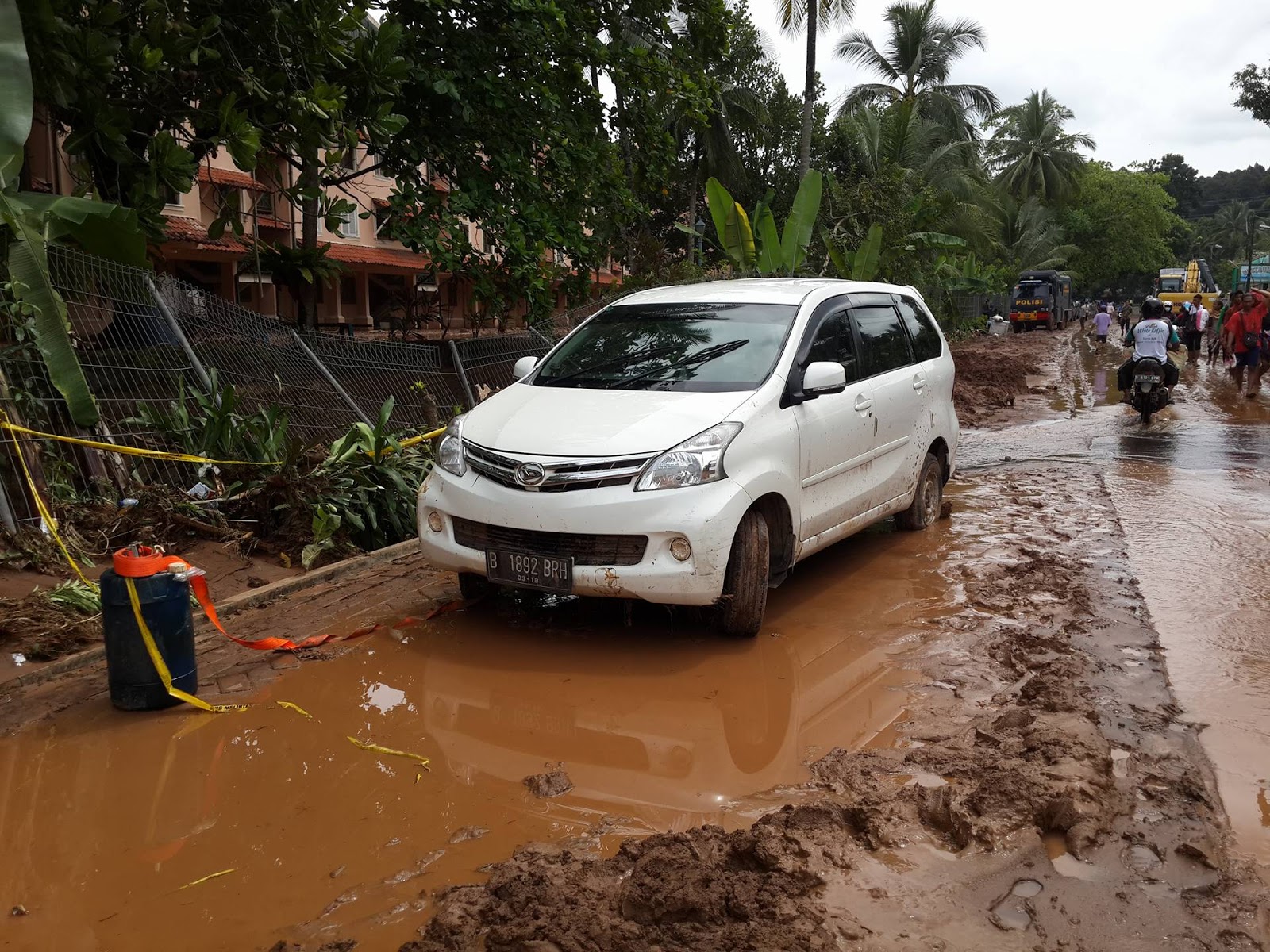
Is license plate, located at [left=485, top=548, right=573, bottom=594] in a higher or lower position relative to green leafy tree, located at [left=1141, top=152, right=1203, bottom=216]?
lower

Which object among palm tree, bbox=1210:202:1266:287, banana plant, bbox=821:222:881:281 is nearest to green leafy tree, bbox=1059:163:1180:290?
palm tree, bbox=1210:202:1266:287

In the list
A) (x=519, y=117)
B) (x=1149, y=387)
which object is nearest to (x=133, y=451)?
(x=519, y=117)

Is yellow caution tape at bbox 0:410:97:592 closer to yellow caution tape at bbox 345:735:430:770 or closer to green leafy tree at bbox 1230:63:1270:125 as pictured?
yellow caution tape at bbox 345:735:430:770

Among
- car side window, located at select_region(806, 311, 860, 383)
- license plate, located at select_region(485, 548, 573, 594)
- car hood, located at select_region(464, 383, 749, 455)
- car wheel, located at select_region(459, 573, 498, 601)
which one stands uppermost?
car side window, located at select_region(806, 311, 860, 383)

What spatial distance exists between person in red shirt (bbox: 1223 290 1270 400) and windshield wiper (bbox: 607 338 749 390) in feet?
49.9

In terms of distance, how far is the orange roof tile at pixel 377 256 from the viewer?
97.1 feet

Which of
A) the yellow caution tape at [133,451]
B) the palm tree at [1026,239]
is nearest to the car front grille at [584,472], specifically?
the yellow caution tape at [133,451]

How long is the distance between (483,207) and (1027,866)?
30.9 feet

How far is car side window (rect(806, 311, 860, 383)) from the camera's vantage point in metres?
6.43

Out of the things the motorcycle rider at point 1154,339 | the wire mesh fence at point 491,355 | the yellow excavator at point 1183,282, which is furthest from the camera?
the yellow excavator at point 1183,282

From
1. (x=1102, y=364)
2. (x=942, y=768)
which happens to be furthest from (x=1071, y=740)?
(x=1102, y=364)

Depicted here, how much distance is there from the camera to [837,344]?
21.9 ft

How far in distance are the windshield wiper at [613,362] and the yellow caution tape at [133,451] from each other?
2240mm

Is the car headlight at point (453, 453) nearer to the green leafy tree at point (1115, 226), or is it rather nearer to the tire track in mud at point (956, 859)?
the tire track in mud at point (956, 859)
